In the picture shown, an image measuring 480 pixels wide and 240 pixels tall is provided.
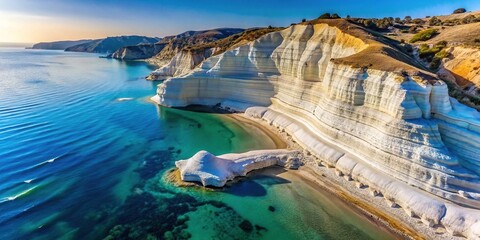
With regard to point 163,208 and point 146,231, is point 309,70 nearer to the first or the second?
point 163,208

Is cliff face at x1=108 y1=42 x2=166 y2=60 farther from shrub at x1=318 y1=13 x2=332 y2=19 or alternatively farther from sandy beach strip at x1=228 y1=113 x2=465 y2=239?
sandy beach strip at x1=228 y1=113 x2=465 y2=239

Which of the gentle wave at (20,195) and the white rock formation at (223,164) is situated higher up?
the white rock formation at (223,164)

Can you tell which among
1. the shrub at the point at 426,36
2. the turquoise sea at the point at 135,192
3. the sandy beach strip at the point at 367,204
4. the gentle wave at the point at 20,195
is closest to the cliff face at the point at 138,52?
the turquoise sea at the point at 135,192

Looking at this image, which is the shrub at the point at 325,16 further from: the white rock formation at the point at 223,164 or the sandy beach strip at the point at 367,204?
the white rock formation at the point at 223,164

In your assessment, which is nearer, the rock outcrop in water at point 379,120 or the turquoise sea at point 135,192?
the turquoise sea at point 135,192

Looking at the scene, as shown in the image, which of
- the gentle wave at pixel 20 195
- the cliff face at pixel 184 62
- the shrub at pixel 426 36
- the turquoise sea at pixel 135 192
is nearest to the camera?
the turquoise sea at pixel 135 192

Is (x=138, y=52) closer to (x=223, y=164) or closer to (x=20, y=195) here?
(x=20, y=195)
